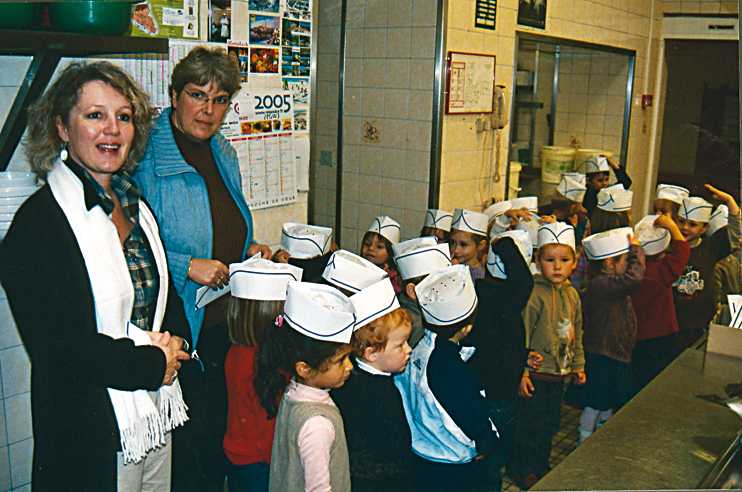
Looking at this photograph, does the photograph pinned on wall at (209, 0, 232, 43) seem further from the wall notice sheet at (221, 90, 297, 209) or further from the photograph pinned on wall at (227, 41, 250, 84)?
the wall notice sheet at (221, 90, 297, 209)

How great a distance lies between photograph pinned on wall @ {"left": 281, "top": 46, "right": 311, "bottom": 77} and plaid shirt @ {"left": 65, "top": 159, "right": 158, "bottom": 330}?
0.57 meters

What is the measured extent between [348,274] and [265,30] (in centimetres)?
67

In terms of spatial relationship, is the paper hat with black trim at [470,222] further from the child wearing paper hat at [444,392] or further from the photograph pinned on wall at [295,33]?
the photograph pinned on wall at [295,33]

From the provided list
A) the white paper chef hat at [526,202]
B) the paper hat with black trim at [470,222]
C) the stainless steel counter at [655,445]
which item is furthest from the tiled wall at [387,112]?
the stainless steel counter at [655,445]

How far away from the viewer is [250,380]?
149 centimetres

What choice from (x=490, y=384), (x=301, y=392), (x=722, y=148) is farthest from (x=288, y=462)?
(x=722, y=148)

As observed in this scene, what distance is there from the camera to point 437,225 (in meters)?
2.22

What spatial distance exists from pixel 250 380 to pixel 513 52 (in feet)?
5.56

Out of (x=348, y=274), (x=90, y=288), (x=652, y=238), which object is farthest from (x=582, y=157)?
(x=90, y=288)

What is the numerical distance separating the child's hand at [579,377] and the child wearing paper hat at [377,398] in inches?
36.8

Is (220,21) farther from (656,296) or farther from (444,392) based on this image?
(656,296)

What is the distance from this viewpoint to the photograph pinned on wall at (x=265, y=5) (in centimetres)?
151

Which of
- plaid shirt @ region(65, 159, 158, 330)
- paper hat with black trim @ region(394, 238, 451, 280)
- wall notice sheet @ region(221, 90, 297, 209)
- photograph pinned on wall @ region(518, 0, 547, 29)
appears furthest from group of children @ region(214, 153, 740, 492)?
photograph pinned on wall @ region(518, 0, 547, 29)

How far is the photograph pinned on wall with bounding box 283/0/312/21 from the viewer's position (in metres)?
1.60
